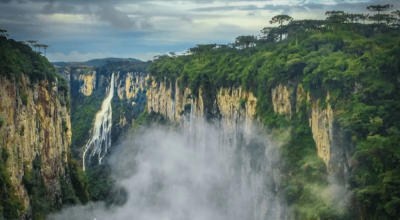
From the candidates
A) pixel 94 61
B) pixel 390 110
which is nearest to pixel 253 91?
pixel 390 110

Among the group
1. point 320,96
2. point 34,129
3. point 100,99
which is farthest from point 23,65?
point 100,99

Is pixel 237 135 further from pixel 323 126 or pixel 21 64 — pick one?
pixel 21 64

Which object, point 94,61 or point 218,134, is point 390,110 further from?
point 94,61

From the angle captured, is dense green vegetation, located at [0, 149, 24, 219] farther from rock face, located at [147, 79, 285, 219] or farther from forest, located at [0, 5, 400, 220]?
rock face, located at [147, 79, 285, 219]

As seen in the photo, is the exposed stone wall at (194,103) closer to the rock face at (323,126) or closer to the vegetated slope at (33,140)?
the rock face at (323,126)

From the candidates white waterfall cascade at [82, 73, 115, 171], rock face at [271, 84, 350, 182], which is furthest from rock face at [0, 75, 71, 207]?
white waterfall cascade at [82, 73, 115, 171]

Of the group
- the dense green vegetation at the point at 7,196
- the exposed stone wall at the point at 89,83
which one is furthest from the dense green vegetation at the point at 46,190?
the exposed stone wall at the point at 89,83

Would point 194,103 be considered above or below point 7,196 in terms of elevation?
above
